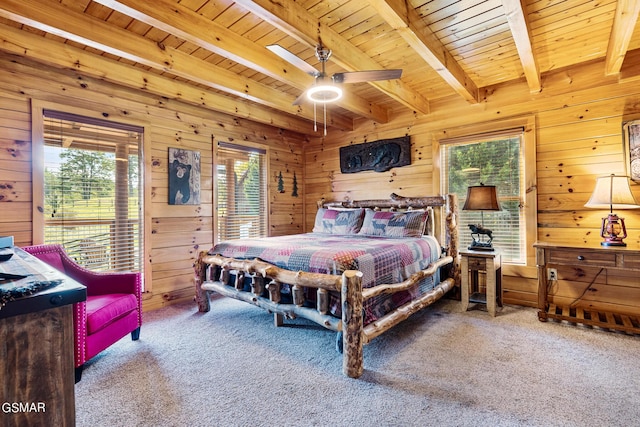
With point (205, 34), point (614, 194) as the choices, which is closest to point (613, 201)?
point (614, 194)

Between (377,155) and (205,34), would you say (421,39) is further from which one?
(377,155)

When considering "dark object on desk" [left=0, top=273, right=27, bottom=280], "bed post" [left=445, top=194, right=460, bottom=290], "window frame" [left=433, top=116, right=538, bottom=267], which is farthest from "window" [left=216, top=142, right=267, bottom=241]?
"window frame" [left=433, top=116, right=538, bottom=267]

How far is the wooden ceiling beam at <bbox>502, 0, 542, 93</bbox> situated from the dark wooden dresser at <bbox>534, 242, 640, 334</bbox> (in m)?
1.62

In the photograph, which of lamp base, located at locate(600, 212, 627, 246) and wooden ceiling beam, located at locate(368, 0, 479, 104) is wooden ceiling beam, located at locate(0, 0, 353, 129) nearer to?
wooden ceiling beam, located at locate(368, 0, 479, 104)

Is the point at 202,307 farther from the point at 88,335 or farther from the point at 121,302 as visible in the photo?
the point at 88,335

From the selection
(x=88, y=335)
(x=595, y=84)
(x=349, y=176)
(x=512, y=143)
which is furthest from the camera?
(x=349, y=176)

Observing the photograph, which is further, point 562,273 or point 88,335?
point 562,273

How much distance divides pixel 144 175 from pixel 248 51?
1828 millimetres

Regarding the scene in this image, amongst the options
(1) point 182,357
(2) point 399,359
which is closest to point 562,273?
(2) point 399,359

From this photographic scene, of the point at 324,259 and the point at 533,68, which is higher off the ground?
the point at 533,68

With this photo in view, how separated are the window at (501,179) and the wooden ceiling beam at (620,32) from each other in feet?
2.80

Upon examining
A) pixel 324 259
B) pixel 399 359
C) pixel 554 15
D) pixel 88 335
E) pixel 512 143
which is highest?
pixel 554 15

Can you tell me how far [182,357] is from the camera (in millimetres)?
2289

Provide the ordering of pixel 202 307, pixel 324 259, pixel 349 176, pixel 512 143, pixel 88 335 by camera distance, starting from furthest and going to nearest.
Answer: pixel 349 176 → pixel 512 143 → pixel 202 307 → pixel 324 259 → pixel 88 335
